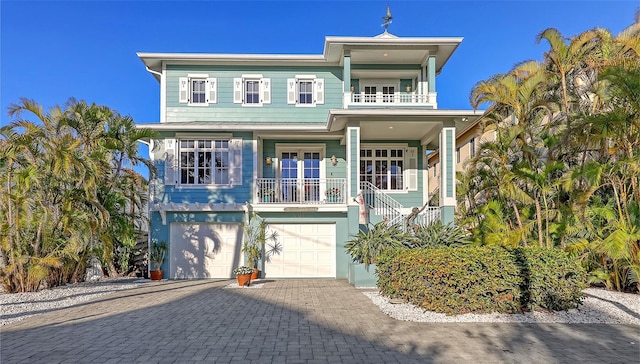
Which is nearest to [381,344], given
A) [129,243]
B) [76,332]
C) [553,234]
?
Answer: [76,332]

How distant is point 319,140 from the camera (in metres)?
16.0

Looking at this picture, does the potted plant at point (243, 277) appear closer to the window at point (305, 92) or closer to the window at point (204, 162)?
the window at point (204, 162)

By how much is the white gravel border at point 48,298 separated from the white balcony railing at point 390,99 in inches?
377

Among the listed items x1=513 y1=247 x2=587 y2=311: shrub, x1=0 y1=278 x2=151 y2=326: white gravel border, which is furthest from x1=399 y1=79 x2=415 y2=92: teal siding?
x1=0 y1=278 x2=151 y2=326: white gravel border

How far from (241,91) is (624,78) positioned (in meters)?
12.1

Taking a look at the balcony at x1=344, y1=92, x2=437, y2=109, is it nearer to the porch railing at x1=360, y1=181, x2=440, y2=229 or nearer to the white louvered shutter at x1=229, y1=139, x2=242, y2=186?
the porch railing at x1=360, y1=181, x2=440, y2=229

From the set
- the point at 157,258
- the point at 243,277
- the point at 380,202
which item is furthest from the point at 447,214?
the point at 157,258

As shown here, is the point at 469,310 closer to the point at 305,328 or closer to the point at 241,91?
the point at 305,328

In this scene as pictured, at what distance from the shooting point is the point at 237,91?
16.1m

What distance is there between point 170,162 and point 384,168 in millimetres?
8073

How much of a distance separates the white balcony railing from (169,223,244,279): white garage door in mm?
6318

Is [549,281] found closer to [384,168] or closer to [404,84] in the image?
[384,168]

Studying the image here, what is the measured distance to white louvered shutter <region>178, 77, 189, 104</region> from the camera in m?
15.9

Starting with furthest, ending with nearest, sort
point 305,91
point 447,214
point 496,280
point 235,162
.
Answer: point 305,91 → point 235,162 → point 447,214 → point 496,280
